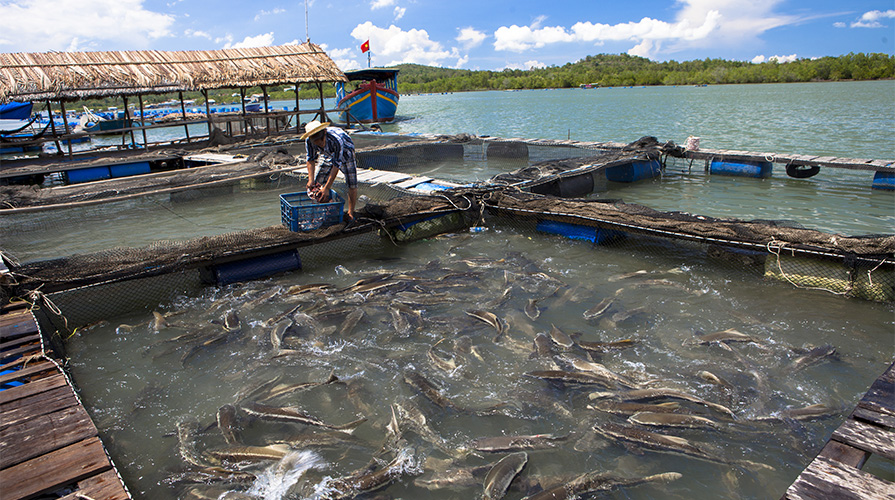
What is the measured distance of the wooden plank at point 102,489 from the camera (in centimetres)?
268

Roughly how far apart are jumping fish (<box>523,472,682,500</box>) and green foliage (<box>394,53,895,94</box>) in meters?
59.6

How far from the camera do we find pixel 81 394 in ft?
14.8

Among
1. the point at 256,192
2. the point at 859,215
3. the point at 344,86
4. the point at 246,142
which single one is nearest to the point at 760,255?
the point at 859,215

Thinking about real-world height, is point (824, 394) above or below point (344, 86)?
below

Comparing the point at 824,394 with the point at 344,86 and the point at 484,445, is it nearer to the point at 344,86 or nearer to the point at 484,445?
the point at 484,445

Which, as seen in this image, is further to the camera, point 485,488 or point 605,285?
point 605,285

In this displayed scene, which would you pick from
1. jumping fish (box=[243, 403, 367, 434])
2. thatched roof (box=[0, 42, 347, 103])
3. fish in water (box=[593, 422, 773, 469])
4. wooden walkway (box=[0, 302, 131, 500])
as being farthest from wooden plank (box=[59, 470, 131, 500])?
thatched roof (box=[0, 42, 347, 103])

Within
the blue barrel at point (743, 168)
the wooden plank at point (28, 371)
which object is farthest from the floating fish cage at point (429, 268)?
the blue barrel at point (743, 168)

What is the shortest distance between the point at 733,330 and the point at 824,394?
1.13 meters

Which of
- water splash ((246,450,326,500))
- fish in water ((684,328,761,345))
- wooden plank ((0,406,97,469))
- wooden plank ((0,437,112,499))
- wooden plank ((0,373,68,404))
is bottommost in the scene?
water splash ((246,450,326,500))

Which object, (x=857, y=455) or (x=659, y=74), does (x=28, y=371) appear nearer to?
(x=857, y=455)

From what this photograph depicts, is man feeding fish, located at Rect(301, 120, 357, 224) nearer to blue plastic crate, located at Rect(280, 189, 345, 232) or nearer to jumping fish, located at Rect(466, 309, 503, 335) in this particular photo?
blue plastic crate, located at Rect(280, 189, 345, 232)

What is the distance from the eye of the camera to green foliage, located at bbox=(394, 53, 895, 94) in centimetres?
8000

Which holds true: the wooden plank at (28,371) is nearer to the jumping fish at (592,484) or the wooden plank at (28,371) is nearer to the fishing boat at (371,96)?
the jumping fish at (592,484)
